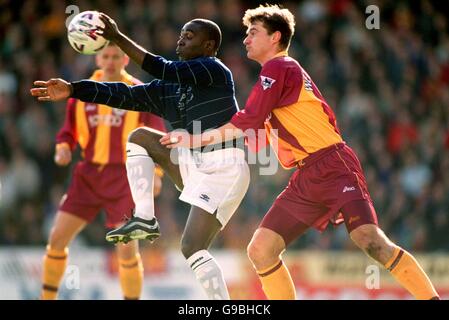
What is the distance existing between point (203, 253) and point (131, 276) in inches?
75.2

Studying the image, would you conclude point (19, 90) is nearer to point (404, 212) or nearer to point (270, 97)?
point (404, 212)

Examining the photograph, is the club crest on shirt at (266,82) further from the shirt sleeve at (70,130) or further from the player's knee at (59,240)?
the player's knee at (59,240)

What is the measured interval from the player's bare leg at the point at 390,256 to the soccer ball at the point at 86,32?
2.12 meters

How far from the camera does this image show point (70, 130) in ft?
25.6

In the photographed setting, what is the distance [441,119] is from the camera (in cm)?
1355

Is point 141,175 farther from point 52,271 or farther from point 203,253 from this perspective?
point 52,271

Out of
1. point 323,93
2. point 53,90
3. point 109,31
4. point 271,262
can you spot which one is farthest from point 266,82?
point 323,93

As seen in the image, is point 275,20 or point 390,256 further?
point 275,20

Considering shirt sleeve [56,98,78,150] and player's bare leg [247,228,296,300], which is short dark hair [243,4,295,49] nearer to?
player's bare leg [247,228,296,300]

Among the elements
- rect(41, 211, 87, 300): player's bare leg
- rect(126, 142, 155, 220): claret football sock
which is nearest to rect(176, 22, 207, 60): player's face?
rect(126, 142, 155, 220): claret football sock

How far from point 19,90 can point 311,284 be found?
18.4 ft

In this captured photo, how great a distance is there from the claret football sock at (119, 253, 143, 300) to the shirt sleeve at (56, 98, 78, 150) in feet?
3.82

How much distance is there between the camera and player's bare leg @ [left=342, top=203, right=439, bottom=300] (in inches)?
223

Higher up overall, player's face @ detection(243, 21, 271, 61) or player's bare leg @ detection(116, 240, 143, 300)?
player's face @ detection(243, 21, 271, 61)
